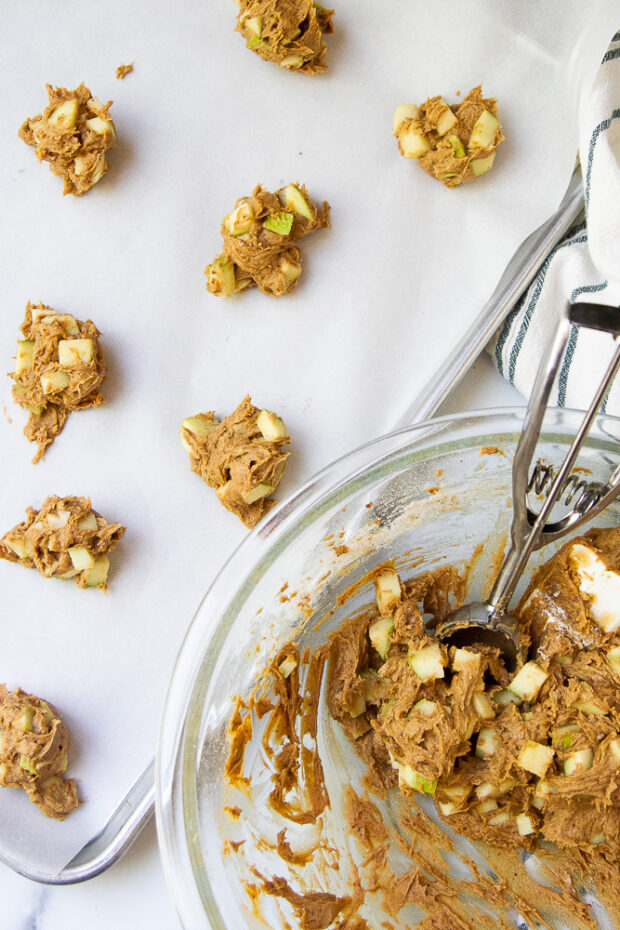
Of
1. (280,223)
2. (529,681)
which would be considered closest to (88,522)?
(280,223)

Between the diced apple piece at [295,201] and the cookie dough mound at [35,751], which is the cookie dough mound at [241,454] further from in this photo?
the cookie dough mound at [35,751]

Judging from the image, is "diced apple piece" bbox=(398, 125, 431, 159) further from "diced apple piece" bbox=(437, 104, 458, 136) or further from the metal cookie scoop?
the metal cookie scoop

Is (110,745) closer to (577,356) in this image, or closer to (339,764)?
(339,764)

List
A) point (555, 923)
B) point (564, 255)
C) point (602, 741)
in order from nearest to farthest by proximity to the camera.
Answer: point (602, 741) < point (555, 923) < point (564, 255)

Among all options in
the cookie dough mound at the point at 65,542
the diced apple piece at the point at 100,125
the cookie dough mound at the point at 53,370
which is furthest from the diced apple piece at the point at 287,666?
the diced apple piece at the point at 100,125

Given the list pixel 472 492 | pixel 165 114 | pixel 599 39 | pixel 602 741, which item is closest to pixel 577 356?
pixel 472 492

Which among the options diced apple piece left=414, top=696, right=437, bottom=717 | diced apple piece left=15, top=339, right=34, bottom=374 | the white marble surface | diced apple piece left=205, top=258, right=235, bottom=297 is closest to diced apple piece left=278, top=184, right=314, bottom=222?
diced apple piece left=205, top=258, right=235, bottom=297

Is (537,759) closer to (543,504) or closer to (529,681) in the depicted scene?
(529,681)
